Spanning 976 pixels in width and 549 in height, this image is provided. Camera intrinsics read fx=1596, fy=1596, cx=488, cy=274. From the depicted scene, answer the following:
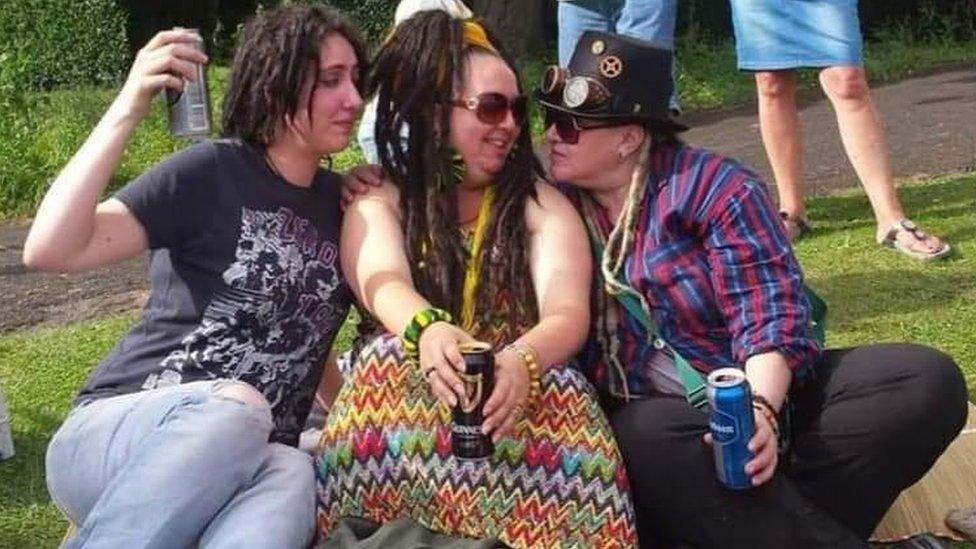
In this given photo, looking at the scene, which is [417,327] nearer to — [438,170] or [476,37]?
[438,170]

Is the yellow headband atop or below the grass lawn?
atop

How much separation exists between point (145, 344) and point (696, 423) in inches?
45.4

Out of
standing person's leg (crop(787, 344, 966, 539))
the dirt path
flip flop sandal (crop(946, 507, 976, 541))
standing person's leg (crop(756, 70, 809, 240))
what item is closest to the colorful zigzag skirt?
standing person's leg (crop(787, 344, 966, 539))

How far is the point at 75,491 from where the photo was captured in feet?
10.5

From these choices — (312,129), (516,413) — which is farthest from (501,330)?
(312,129)

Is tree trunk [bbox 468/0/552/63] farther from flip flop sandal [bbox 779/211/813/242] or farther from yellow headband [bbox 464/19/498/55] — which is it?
yellow headband [bbox 464/19/498/55]

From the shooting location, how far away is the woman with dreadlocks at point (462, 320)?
3.16m

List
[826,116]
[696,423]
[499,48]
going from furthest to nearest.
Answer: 1. [826,116]
2. [499,48]
3. [696,423]

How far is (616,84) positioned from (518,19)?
10979mm

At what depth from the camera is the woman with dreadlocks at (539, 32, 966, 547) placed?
10.6 ft

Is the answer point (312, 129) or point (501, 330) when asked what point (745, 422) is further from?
point (312, 129)

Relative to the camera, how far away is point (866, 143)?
593cm

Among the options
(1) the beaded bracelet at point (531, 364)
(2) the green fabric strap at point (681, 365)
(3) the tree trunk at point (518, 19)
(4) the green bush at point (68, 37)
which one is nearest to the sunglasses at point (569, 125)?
(2) the green fabric strap at point (681, 365)

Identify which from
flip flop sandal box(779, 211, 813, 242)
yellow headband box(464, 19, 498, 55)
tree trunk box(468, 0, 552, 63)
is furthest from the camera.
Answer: tree trunk box(468, 0, 552, 63)
